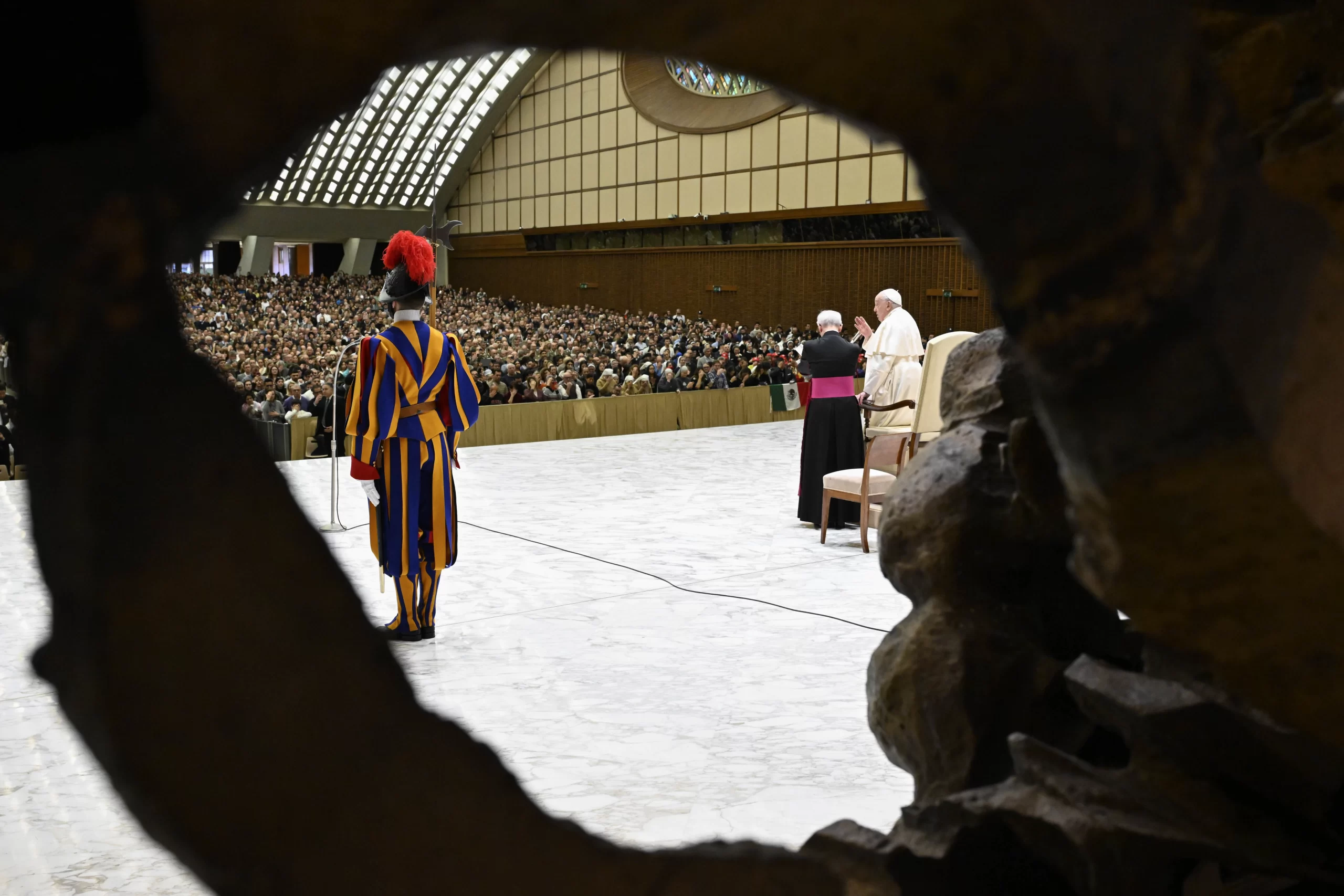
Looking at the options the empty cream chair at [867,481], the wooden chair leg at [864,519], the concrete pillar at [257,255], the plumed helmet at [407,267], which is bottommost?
the wooden chair leg at [864,519]

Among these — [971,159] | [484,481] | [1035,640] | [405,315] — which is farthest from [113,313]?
[484,481]

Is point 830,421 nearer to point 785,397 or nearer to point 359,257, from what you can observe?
point 785,397

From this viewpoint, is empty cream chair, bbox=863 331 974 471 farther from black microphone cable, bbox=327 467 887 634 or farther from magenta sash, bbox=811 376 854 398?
black microphone cable, bbox=327 467 887 634

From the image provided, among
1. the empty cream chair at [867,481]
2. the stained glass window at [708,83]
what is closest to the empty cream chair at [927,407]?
the empty cream chair at [867,481]

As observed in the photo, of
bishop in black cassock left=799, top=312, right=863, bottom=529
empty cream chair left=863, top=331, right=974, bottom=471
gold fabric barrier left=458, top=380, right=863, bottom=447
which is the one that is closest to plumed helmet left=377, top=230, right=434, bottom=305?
empty cream chair left=863, top=331, right=974, bottom=471

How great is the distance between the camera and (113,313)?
0.79 m

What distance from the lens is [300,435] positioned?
38.2ft

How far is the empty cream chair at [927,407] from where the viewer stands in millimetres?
5859

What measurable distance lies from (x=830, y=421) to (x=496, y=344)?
45.6 ft

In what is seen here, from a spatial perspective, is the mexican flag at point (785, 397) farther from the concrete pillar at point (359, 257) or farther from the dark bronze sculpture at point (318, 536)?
the concrete pillar at point (359, 257)

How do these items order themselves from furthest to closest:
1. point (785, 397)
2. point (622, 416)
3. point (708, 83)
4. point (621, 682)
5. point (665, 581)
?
1. point (708, 83)
2. point (785, 397)
3. point (622, 416)
4. point (665, 581)
5. point (621, 682)

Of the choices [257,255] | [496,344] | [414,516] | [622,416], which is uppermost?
[257,255]

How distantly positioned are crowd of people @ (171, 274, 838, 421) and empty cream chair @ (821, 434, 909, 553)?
144 inches

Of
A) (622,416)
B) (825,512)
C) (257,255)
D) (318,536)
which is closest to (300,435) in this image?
(622,416)
